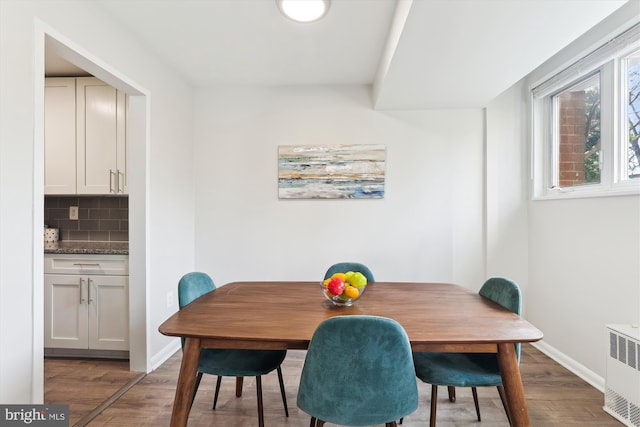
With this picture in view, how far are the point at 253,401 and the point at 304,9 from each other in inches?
98.2

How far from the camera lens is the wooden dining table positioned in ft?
4.20

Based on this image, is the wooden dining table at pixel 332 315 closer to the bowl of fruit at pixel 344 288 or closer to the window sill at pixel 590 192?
the bowl of fruit at pixel 344 288

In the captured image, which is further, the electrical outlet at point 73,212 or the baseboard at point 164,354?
the electrical outlet at point 73,212

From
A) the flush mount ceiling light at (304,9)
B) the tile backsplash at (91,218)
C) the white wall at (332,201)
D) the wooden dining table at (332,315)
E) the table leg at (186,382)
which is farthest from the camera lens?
the white wall at (332,201)

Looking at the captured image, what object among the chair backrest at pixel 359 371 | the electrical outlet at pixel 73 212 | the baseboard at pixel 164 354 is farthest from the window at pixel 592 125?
the electrical outlet at pixel 73 212

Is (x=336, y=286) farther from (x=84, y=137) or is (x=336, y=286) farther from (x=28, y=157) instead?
(x=84, y=137)

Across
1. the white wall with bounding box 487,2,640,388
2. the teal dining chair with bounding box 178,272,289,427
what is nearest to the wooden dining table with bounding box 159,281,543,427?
the teal dining chair with bounding box 178,272,289,427

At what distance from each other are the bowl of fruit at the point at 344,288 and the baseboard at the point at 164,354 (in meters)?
1.76

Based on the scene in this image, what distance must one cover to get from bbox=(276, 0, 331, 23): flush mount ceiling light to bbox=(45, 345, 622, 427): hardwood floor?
8.01ft

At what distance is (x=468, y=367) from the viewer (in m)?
1.60

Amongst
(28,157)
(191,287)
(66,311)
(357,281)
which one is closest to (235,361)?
(191,287)

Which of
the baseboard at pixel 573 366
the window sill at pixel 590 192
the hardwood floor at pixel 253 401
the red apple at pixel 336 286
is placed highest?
the window sill at pixel 590 192

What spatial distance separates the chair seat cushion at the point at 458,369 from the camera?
1.51m

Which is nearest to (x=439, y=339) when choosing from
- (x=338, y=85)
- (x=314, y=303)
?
(x=314, y=303)
